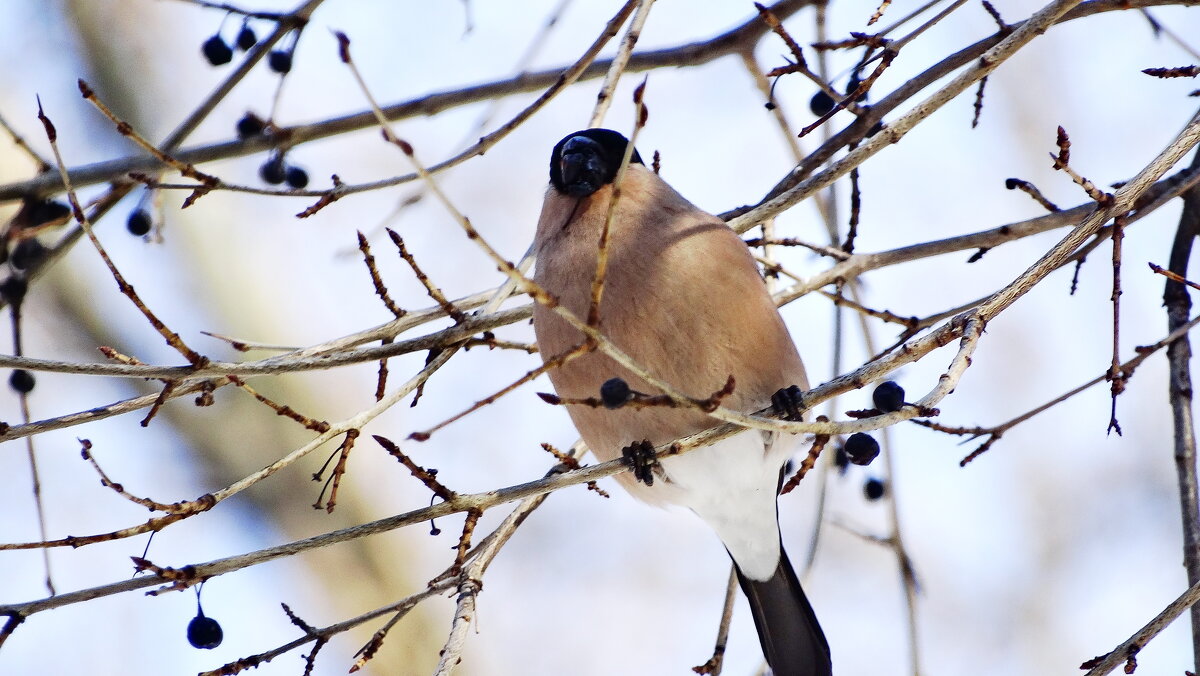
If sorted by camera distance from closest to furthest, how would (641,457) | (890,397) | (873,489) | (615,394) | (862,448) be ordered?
(615,394)
(890,397)
(862,448)
(641,457)
(873,489)

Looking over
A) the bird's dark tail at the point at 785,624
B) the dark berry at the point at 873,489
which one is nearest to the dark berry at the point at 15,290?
the bird's dark tail at the point at 785,624

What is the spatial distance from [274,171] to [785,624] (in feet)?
6.08

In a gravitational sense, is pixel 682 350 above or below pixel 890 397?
above

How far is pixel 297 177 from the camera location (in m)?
3.23

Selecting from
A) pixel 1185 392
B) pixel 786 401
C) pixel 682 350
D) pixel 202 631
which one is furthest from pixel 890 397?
pixel 202 631

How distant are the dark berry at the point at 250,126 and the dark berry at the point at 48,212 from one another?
0.56m

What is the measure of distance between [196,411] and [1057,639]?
5.01 m

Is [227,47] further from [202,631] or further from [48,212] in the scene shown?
[202,631]

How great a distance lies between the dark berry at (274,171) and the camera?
3.00 metres

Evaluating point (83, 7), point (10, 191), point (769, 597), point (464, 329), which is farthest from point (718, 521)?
point (83, 7)

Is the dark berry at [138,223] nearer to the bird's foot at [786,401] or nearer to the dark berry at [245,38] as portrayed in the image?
the dark berry at [245,38]

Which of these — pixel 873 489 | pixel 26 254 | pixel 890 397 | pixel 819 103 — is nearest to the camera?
pixel 890 397

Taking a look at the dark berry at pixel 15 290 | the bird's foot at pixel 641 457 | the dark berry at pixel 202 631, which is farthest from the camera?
the dark berry at pixel 15 290

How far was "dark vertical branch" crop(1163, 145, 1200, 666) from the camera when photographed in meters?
2.16
